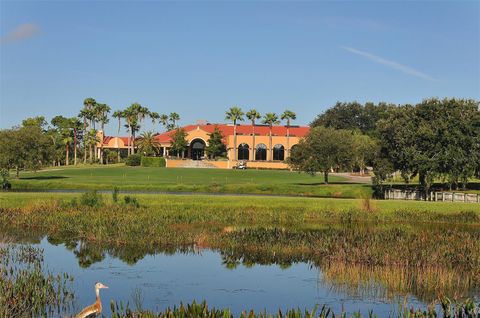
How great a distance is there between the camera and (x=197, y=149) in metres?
144

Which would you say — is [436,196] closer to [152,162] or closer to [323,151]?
[323,151]

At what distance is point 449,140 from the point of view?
61062 mm

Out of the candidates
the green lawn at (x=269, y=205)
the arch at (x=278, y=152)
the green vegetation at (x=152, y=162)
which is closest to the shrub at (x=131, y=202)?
the green lawn at (x=269, y=205)

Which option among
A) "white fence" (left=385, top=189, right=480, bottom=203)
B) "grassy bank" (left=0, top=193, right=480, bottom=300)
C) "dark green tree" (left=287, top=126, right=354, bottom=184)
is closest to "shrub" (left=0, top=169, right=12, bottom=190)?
"grassy bank" (left=0, top=193, right=480, bottom=300)

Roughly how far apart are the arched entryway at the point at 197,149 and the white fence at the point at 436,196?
81.7m

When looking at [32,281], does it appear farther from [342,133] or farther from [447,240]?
[342,133]

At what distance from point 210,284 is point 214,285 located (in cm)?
22

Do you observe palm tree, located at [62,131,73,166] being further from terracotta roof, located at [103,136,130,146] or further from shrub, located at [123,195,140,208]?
shrub, located at [123,195,140,208]

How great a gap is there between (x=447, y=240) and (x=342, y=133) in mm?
50731

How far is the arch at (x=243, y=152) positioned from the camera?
13925 centimetres

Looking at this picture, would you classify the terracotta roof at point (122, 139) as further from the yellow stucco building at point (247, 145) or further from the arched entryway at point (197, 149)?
the arched entryway at point (197, 149)

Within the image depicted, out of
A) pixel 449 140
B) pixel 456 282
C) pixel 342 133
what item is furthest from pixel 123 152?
pixel 456 282

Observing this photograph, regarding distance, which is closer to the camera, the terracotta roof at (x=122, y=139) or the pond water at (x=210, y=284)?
the pond water at (x=210, y=284)

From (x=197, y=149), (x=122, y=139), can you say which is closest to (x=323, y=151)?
(x=197, y=149)
